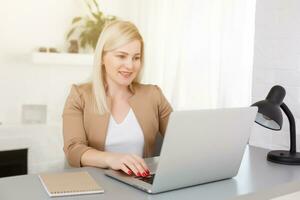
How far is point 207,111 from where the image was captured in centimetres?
109

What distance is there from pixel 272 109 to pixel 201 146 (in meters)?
0.46

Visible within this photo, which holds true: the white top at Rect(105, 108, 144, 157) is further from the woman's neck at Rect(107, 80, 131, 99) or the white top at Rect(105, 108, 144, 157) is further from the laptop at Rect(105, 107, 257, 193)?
the laptop at Rect(105, 107, 257, 193)

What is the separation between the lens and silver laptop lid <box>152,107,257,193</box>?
1.06 m

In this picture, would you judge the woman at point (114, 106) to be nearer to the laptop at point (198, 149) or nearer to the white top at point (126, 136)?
the white top at point (126, 136)

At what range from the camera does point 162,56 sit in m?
3.17

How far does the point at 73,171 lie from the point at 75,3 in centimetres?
258

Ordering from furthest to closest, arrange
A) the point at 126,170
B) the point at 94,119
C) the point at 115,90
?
the point at 115,90
the point at 94,119
the point at 126,170

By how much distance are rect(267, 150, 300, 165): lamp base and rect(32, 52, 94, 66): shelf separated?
89.3 inches

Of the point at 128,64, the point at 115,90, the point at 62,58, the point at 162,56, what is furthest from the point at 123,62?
the point at 62,58

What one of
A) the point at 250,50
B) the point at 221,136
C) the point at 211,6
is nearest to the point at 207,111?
the point at 221,136

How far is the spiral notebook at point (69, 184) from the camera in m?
1.05

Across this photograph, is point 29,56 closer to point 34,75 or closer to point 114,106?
point 34,75

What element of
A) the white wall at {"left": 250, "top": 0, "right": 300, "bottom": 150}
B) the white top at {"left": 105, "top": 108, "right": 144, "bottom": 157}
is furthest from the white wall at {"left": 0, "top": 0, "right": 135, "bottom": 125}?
the white wall at {"left": 250, "top": 0, "right": 300, "bottom": 150}

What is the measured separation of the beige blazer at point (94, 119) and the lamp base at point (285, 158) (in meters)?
0.52
